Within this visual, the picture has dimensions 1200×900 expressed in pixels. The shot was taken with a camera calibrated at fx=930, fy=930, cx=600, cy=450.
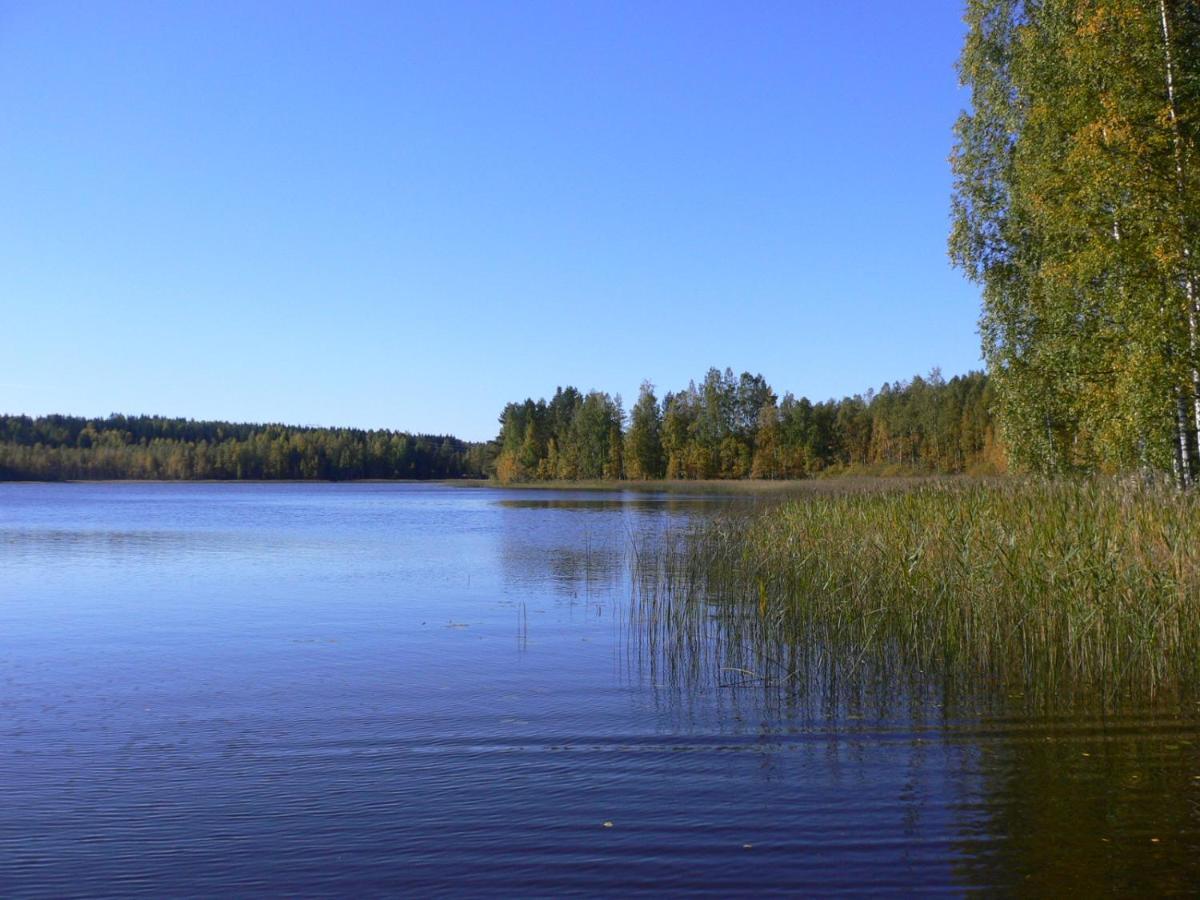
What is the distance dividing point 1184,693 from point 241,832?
21.5 ft

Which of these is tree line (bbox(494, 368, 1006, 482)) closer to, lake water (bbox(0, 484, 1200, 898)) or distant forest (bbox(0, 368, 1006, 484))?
distant forest (bbox(0, 368, 1006, 484))

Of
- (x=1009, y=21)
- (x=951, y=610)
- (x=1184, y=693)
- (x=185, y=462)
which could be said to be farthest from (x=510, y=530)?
(x=185, y=462)

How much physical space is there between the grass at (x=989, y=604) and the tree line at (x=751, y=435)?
6336 cm

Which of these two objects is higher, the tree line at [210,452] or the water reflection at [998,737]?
the tree line at [210,452]

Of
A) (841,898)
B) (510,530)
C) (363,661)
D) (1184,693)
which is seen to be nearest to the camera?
(841,898)

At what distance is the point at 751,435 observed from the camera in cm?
8750

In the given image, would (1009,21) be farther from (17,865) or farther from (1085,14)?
(17,865)

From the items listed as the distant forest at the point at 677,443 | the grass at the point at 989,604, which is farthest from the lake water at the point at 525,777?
the distant forest at the point at 677,443

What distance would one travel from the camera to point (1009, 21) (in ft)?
61.6

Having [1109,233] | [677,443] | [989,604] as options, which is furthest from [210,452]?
[989,604]

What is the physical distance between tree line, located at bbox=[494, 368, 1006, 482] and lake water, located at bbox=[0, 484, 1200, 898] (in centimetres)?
6708

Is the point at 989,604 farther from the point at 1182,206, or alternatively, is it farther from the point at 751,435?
the point at 751,435

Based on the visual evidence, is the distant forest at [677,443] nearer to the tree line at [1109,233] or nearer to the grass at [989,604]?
the tree line at [1109,233]

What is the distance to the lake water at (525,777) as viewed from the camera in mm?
4277
